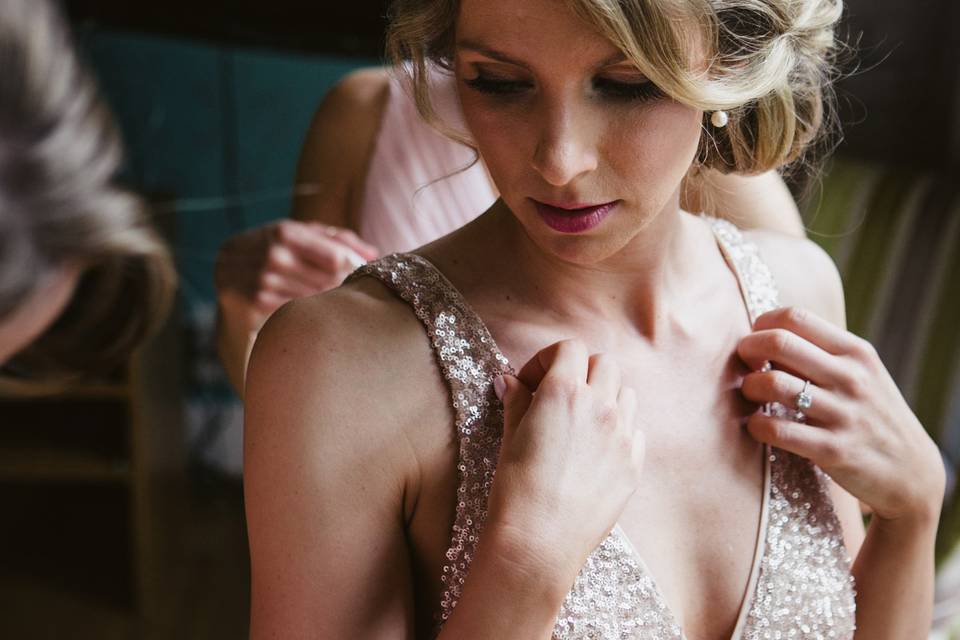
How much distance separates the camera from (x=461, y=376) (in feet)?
3.21

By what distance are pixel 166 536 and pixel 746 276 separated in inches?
84.2

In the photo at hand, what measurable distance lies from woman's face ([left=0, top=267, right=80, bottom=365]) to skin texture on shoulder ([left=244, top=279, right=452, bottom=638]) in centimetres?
20

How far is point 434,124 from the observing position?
41.7 inches

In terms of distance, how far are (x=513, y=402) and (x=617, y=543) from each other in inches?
6.3

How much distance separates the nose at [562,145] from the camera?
88cm

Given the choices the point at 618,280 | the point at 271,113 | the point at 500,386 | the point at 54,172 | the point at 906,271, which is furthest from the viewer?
the point at 271,113

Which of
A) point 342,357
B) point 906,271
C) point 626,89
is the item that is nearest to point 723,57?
point 626,89

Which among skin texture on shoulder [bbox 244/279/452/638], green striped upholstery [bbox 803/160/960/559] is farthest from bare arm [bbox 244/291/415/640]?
green striped upholstery [bbox 803/160/960/559]

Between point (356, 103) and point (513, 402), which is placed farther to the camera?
point (356, 103)

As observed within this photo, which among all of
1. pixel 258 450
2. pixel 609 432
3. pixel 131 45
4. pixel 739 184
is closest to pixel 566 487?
pixel 609 432

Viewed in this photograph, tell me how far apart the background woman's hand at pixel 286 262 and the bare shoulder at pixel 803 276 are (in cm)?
47

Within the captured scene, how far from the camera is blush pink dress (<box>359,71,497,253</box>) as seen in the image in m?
1.56

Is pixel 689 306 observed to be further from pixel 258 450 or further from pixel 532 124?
pixel 258 450

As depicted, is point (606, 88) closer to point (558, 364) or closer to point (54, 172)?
point (558, 364)
